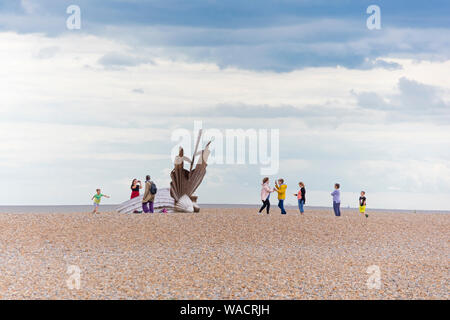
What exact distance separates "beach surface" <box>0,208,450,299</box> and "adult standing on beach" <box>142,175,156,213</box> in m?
2.48

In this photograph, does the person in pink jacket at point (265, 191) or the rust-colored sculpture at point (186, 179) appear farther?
the rust-colored sculpture at point (186, 179)

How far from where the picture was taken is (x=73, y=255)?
15.4m

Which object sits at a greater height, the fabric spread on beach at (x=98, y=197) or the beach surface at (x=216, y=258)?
the fabric spread on beach at (x=98, y=197)

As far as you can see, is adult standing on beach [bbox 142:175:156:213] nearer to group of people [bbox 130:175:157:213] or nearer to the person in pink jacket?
group of people [bbox 130:175:157:213]

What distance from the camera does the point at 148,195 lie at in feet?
85.7

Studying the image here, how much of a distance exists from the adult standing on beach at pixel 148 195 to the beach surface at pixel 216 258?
2484 millimetres

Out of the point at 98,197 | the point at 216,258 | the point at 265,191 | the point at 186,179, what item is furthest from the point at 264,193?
the point at 216,258

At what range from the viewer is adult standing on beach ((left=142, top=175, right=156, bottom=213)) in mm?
25781

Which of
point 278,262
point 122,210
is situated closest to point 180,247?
point 278,262

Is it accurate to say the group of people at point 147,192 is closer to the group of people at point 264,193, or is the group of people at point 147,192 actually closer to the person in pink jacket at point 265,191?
the group of people at point 264,193

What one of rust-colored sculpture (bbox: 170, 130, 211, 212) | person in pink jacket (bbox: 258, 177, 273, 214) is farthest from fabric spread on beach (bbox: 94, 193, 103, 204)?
person in pink jacket (bbox: 258, 177, 273, 214)

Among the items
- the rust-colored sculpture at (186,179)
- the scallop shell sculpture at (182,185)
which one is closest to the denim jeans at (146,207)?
the scallop shell sculpture at (182,185)

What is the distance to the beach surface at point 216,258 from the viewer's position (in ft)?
37.9
